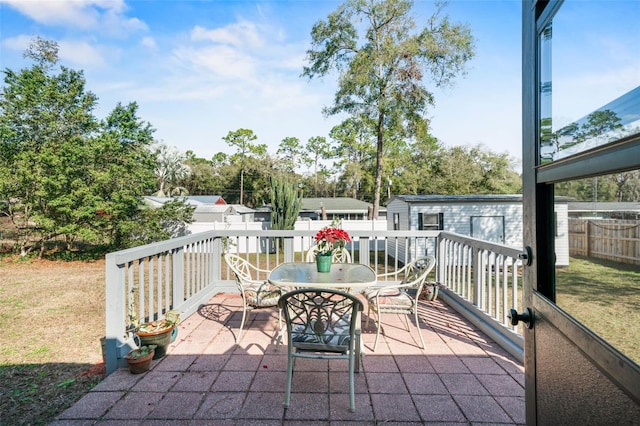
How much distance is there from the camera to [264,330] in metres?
3.46

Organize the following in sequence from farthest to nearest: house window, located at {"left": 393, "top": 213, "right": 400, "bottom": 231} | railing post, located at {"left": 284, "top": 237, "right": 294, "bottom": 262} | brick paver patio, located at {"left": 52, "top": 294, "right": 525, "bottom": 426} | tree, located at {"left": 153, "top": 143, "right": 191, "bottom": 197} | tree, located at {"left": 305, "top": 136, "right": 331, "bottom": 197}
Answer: tree, located at {"left": 305, "top": 136, "right": 331, "bottom": 197}
tree, located at {"left": 153, "top": 143, "right": 191, "bottom": 197}
house window, located at {"left": 393, "top": 213, "right": 400, "bottom": 231}
railing post, located at {"left": 284, "top": 237, "right": 294, "bottom": 262}
brick paver patio, located at {"left": 52, "top": 294, "right": 525, "bottom": 426}

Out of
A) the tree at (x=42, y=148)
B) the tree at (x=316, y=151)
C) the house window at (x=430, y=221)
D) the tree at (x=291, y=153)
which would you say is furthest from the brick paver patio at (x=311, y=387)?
the tree at (x=291, y=153)

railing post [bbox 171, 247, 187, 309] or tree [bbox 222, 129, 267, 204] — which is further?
tree [bbox 222, 129, 267, 204]

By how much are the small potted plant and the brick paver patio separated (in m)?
0.05

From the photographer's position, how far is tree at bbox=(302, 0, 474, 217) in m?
12.6

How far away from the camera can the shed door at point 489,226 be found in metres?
11.7

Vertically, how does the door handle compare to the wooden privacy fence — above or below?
below

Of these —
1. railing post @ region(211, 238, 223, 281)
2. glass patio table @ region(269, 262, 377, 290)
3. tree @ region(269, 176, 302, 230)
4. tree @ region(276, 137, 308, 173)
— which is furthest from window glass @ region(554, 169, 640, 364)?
tree @ region(276, 137, 308, 173)

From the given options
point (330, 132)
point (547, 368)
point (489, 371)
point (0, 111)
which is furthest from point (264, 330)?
point (330, 132)

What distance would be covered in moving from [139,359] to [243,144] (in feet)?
112

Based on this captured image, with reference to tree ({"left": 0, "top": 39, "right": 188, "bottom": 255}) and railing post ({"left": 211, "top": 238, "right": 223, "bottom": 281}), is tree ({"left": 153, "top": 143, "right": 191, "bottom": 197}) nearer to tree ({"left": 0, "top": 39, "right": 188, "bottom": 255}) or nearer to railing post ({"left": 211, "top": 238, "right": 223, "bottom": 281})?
tree ({"left": 0, "top": 39, "right": 188, "bottom": 255})

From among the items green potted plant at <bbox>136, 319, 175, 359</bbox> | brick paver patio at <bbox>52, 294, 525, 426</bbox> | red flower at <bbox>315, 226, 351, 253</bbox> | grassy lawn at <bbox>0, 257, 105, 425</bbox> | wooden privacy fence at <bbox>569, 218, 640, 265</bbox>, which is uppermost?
wooden privacy fence at <bbox>569, 218, 640, 265</bbox>

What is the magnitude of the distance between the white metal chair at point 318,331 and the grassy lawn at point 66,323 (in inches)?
50.3

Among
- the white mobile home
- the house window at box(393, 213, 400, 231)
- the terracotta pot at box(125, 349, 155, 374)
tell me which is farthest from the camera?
the house window at box(393, 213, 400, 231)
